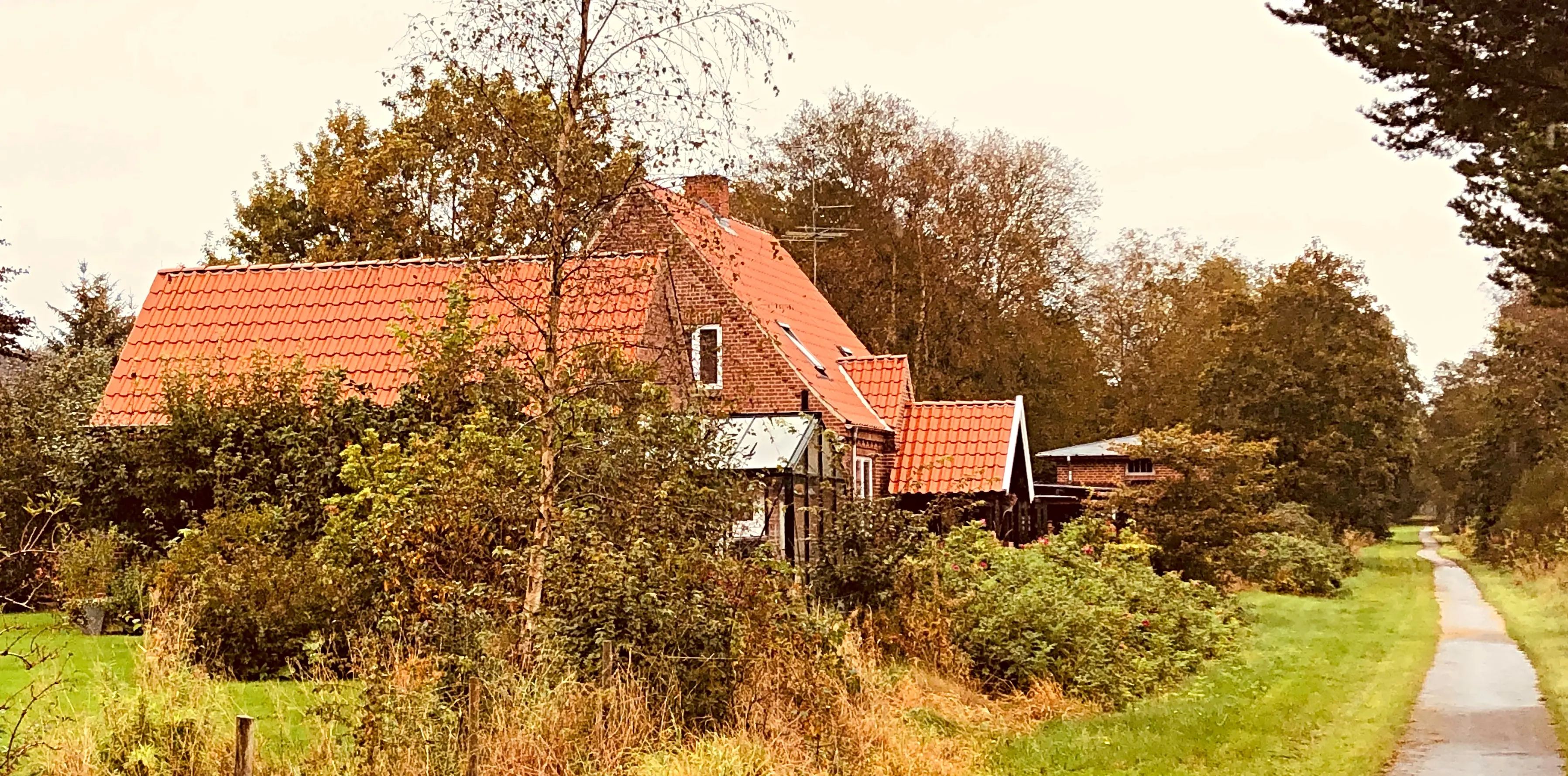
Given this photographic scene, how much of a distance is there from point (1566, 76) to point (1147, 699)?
710 centimetres

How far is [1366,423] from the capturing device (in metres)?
47.8

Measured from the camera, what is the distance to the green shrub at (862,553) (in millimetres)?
14672

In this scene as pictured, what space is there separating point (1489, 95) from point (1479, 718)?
633 centimetres

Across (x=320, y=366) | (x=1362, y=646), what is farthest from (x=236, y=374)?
(x=1362, y=646)

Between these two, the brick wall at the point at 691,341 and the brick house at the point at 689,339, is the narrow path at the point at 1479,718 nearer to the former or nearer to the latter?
the brick house at the point at 689,339

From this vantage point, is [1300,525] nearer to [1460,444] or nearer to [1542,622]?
[1542,622]

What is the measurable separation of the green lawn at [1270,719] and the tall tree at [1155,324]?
33.9m

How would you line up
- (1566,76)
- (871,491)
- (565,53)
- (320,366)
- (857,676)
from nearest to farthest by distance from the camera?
1. (565,53)
2. (857,676)
3. (1566,76)
4. (320,366)
5. (871,491)

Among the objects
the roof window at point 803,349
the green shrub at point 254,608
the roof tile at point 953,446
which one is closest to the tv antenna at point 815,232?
the roof tile at point 953,446

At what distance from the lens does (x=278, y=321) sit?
25.0 meters

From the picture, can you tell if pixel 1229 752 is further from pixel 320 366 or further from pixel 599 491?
pixel 320 366

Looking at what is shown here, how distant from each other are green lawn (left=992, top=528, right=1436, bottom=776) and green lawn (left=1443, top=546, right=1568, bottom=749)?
1.40 meters

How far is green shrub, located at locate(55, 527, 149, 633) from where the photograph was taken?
702 inches

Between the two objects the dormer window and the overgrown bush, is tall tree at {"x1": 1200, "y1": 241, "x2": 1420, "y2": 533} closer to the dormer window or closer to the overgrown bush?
the overgrown bush
